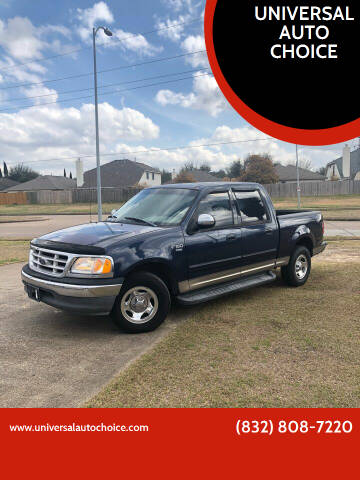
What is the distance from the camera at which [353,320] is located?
5.13m

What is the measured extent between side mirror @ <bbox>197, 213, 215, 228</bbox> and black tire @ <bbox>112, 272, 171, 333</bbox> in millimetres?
935

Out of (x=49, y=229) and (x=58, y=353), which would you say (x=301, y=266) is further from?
(x=49, y=229)

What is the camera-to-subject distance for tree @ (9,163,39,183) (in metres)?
95.9

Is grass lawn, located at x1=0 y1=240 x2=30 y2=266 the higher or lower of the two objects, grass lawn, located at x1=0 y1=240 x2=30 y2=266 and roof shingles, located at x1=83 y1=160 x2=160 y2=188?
the lower

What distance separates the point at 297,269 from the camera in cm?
698

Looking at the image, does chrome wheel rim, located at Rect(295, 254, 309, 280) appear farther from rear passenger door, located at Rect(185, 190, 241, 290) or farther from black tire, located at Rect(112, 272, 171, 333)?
black tire, located at Rect(112, 272, 171, 333)

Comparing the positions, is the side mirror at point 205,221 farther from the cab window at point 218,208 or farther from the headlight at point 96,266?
the headlight at point 96,266

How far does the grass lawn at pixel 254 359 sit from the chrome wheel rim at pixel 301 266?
0.74 m

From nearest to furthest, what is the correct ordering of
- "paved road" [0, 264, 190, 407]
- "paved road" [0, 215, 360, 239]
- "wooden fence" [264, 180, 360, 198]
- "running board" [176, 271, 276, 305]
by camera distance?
"paved road" [0, 264, 190, 407], "running board" [176, 271, 276, 305], "paved road" [0, 215, 360, 239], "wooden fence" [264, 180, 360, 198]

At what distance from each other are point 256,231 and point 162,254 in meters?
1.91

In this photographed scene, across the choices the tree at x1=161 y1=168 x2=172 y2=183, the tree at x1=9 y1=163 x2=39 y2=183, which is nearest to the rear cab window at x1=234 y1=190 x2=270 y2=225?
the tree at x1=161 y1=168 x2=172 y2=183
